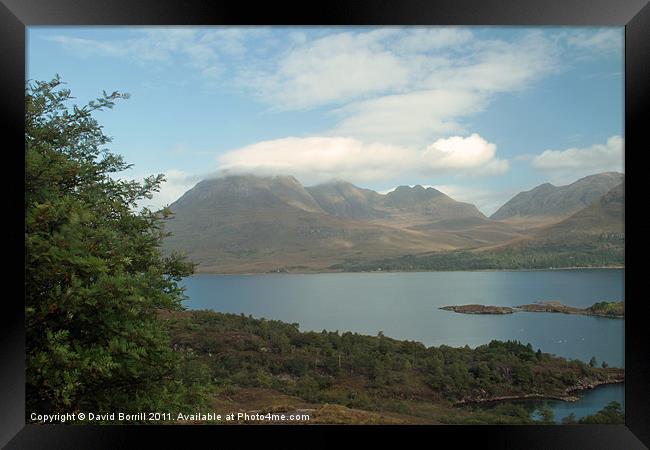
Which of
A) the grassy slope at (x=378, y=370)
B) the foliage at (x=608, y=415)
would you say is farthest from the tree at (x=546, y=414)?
the foliage at (x=608, y=415)

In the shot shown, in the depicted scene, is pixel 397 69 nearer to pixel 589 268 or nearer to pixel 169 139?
pixel 169 139

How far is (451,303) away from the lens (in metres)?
5.88

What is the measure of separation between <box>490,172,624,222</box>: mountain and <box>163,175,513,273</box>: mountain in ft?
1.08

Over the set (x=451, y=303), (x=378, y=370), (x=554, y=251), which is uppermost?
(x=554, y=251)

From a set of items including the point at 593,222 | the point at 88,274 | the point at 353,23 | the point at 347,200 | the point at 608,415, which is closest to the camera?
the point at 353,23

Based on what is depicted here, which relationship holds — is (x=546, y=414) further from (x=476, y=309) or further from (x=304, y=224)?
(x=304, y=224)

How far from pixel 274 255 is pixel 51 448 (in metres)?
3.97

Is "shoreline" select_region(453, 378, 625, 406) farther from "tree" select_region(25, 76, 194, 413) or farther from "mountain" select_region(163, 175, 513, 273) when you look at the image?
"tree" select_region(25, 76, 194, 413)

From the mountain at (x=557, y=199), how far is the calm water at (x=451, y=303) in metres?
0.80

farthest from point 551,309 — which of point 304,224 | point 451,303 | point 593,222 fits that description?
point 304,224

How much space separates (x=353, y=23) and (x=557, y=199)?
495 centimetres

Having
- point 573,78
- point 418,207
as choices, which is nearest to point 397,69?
point 418,207

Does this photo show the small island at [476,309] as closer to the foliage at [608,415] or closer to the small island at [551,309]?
the small island at [551,309]

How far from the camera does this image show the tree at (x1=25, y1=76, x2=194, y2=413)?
1894mm
